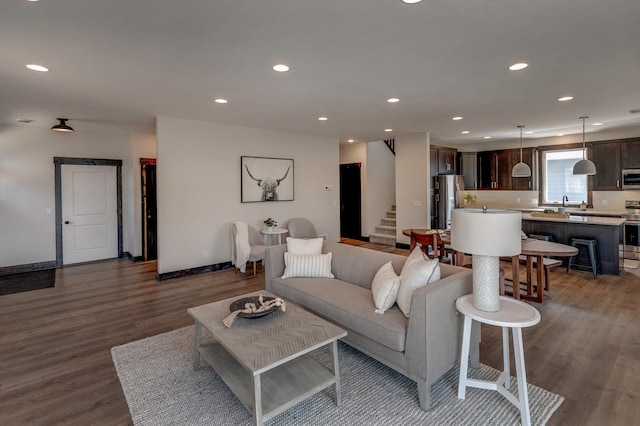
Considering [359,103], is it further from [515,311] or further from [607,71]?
[515,311]

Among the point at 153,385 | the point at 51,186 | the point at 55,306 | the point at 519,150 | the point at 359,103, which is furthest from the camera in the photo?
the point at 519,150

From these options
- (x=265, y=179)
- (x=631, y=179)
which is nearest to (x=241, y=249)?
(x=265, y=179)

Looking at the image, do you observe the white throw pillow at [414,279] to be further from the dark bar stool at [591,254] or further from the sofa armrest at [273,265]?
the dark bar stool at [591,254]

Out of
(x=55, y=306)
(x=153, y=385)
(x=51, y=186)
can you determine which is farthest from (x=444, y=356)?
(x=51, y=186)

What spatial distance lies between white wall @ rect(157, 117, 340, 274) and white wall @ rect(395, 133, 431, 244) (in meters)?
2.33

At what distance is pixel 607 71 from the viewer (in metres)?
3.41

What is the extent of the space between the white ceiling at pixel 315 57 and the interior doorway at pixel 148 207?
1866 mm

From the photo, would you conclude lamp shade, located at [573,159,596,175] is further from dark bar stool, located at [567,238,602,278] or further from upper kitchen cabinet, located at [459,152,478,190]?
upper kitchen cabinet, located at [459,152,478,190]

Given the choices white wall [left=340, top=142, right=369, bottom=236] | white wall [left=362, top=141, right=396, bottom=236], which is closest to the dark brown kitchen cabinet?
white wall [left=362, top=141, right=396, bottom=236]

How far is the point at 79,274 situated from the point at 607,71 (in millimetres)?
8130

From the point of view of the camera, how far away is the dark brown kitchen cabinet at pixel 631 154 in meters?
6.79

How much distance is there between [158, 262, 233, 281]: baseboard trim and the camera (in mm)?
5434

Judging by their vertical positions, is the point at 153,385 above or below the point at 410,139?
below

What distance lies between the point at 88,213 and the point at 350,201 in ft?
20.8
